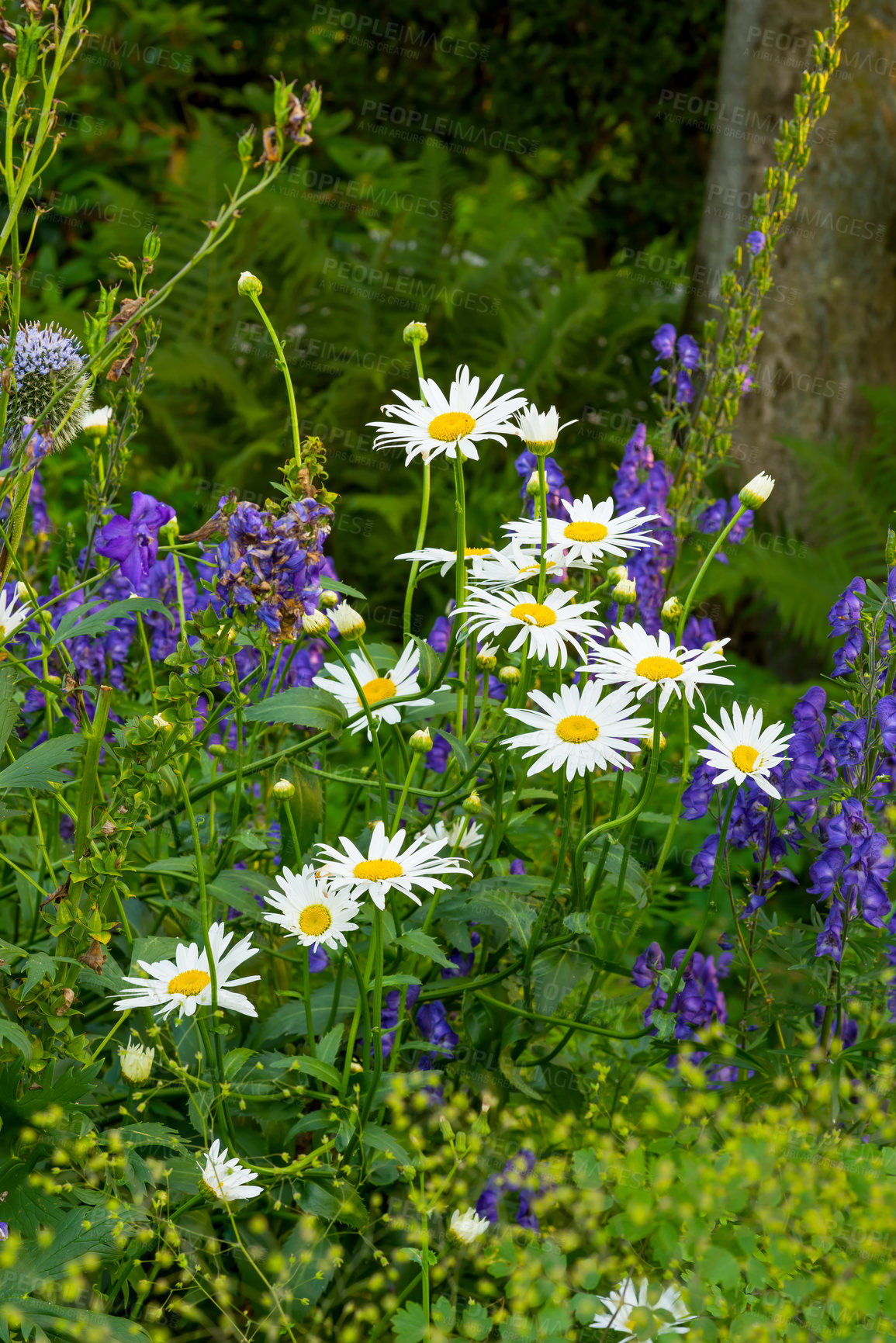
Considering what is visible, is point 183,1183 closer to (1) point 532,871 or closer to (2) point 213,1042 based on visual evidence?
(2) point 213,1042

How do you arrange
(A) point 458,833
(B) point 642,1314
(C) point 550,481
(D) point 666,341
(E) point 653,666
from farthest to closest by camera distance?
(D) point 666,341 → (C) point 550,481 → (A) point 458,833 → (E) point 653,666 → (B) point 642,1314

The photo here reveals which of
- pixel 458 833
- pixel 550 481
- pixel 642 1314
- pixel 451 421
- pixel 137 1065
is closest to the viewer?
pixel 642 1314

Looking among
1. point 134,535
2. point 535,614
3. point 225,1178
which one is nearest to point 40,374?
point 134,535

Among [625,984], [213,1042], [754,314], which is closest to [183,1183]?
[213,1042]

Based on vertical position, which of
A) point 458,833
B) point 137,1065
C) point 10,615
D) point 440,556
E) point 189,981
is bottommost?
point 137,1065

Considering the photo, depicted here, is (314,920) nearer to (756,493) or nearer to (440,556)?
(440,556)

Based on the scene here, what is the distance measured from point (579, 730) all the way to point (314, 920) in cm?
39

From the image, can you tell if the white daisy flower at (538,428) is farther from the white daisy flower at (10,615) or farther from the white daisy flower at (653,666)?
the white daisy flower at (10,615)

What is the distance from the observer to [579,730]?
1.47 meters

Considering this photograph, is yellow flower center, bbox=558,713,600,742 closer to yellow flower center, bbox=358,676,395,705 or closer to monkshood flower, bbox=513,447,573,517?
yellow flower center, bbox=358,676,395,705

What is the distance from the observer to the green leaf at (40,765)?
4.54 ft

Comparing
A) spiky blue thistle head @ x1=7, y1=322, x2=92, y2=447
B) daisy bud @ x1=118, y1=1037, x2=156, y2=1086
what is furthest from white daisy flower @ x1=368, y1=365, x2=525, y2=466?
daisy bud @ x1=118, y1=1037, x2=156, y2=1086

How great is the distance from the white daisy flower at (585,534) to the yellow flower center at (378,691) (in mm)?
263

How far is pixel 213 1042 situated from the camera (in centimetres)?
144
